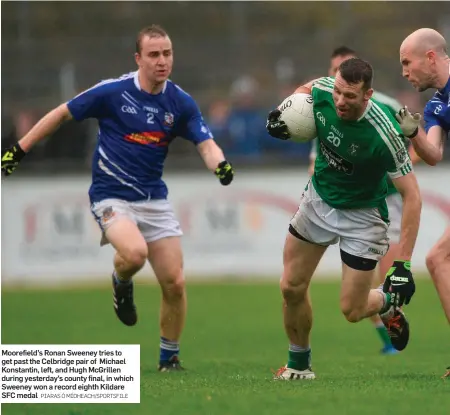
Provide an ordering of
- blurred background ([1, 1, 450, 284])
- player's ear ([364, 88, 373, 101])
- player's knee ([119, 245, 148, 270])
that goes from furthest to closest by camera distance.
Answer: blurred background ([1, 1, 450, 284]) → player's knee ([119, 245, 148, 270]) → player's ear ([364, 88, 373, 101])

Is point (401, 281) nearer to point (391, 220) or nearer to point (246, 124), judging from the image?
point (391, 220)

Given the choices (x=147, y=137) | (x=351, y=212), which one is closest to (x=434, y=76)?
(x=351, y=212)

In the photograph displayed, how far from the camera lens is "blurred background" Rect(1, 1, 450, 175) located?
2014 centimetres

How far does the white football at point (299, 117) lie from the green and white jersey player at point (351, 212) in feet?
0.15

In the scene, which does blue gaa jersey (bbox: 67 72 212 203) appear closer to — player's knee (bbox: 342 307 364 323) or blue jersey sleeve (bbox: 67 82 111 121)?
blue jersey sleeve (bbox: 67 82 111 121)

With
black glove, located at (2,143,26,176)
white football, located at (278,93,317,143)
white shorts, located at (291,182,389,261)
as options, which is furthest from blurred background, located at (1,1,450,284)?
white football, located at (278,93,317,143)

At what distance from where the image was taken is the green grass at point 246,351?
6.55 metres

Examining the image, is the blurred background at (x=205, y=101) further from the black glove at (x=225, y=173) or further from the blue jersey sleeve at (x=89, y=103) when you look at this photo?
the black glove at (x=225, y=173)

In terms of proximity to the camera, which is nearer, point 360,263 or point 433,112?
point 360,263

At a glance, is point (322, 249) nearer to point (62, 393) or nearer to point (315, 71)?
point (62, 393)

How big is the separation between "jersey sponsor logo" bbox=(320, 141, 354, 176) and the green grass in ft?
4.92

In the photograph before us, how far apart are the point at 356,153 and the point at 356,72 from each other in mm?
688

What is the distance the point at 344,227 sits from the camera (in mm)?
8180

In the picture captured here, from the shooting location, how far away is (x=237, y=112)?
20266 mm
